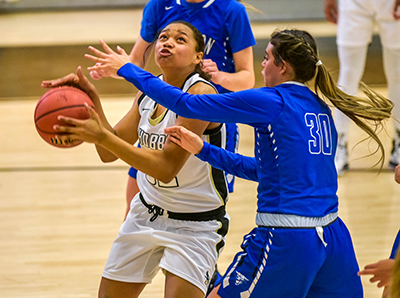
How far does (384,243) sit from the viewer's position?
367 centimetres

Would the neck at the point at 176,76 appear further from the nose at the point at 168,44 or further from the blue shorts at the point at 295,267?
the blue shorts at the point at 295,267

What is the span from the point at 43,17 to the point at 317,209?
1169 centimetres

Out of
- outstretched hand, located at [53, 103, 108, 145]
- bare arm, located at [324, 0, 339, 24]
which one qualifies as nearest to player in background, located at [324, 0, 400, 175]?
bare arm, located at [324, 0, 339, 24]

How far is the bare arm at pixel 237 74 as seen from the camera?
2732mm

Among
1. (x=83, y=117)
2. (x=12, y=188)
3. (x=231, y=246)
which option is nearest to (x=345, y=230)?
(x=83, y=117)

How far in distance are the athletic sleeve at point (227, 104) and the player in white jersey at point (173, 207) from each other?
199mm

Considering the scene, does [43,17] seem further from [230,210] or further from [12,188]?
[230,210]

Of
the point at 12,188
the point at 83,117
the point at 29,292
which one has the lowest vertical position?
the point at 12,188

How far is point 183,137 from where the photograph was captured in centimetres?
215

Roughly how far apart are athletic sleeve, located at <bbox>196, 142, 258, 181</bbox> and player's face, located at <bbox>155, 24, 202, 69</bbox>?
0.39m

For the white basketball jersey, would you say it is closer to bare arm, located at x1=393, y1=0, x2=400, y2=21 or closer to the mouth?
the mouth

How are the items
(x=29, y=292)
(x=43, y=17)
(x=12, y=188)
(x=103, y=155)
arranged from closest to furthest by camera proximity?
A: (x=103, y=155) < (x=29, y=292) < (x=12, y=188) < (x=43, y=17)

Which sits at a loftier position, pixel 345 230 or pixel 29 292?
pixel 345 230

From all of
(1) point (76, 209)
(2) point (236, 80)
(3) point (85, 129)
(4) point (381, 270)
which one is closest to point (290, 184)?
(4) point (381, 270)
